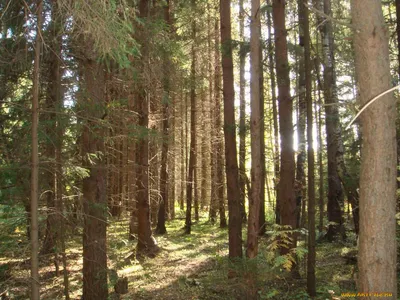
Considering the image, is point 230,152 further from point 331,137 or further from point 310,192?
point 331,137

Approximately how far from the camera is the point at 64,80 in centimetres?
728

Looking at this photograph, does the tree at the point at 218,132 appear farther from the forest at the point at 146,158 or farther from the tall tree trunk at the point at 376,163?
the tall tree trunk at the point at 376,163

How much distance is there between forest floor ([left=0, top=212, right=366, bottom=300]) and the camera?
6773 millimetres

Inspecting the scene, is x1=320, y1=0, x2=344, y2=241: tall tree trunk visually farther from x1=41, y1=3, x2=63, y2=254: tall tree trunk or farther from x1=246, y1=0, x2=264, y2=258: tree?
x1=41, y1=3, x2=63, y2=254: tall tree trunk

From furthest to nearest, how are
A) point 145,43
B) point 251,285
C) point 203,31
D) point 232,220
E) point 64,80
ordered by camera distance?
point 203,31 → point 232,220 → point 145,43 → point 64,80 → point 251,285

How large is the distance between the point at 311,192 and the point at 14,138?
6122 millimetres

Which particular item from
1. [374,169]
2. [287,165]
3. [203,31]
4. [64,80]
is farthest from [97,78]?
[203,31]

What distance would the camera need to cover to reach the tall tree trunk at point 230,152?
10000 mm

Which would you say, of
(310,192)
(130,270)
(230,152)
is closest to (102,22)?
(310,192)

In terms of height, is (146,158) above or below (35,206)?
above

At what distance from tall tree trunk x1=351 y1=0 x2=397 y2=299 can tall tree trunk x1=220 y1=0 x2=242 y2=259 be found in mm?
6167

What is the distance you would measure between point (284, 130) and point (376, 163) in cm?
533

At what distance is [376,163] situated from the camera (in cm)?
374

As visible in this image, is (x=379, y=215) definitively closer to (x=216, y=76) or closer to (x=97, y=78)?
(x=97, y=78)
